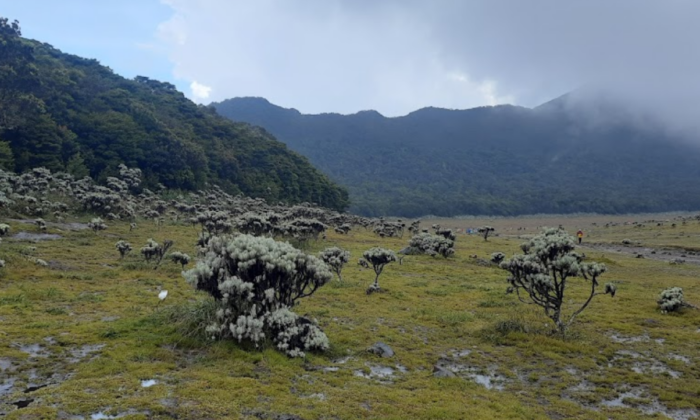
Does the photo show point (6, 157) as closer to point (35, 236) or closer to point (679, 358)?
point (35, 236)

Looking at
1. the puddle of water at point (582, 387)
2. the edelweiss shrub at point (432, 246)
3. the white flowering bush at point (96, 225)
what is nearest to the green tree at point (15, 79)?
the white flowering bush at point (96, 225)

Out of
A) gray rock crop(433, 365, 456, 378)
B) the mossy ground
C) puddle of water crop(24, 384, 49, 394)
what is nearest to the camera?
puddle of water crop(24, 384, 49, 394)

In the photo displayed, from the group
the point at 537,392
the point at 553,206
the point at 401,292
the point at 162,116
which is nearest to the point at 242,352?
the point at 537,392

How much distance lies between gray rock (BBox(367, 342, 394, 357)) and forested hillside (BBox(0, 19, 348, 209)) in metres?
59.4

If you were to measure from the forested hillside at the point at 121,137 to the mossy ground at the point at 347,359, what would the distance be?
153 ft

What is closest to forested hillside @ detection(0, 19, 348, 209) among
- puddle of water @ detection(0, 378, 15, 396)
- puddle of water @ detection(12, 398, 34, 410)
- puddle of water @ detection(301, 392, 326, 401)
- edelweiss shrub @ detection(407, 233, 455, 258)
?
edelweiss shrub @ detection(407, 233, 455, 258)

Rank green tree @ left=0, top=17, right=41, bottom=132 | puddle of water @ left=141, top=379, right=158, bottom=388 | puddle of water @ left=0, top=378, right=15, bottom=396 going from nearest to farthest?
1. puddle of water @ left=0, top=378, right=15, bottom=396
2. puddle of water @ left=141, top=379, right=158, bottom=388
3. green tree @ left=0, top=17, right=41, bottom=132

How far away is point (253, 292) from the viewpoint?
43.1 feet

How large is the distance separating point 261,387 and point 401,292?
14.6 m

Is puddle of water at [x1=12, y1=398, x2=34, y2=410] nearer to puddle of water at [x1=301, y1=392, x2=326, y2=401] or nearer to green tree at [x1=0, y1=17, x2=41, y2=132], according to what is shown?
puddle of water at [x1=301, y1=392, x2=326, y2=401]

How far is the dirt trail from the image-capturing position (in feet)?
153

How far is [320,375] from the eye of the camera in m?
11.4

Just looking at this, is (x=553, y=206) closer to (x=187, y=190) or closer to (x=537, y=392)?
(x=187, y=190)

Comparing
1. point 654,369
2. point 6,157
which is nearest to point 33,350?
point 654,369
